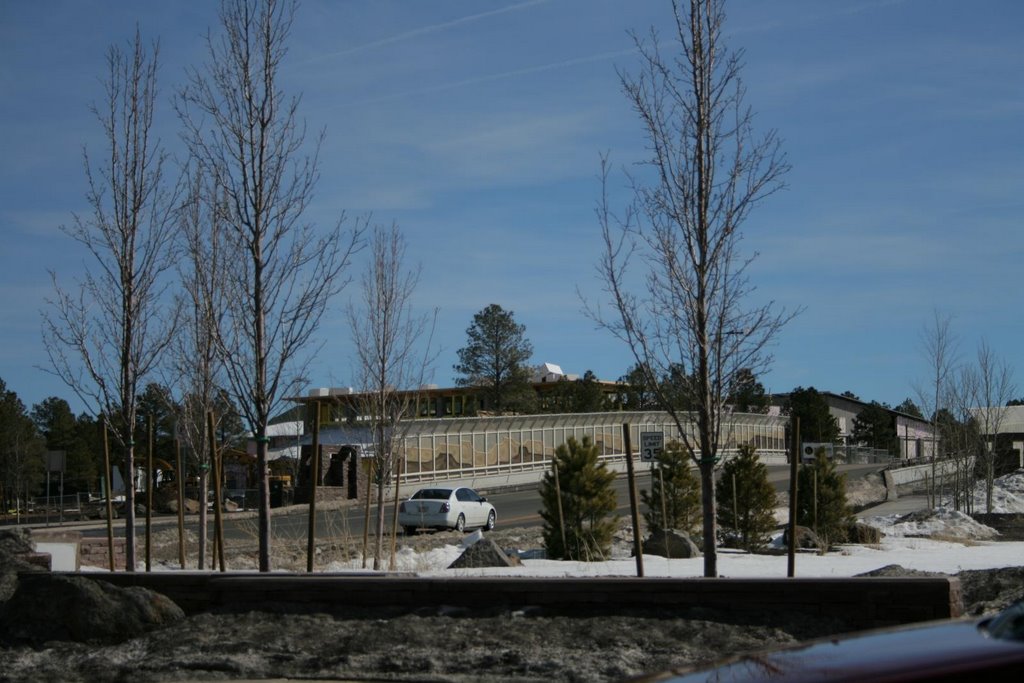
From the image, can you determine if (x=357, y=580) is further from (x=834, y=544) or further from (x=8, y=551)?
(x=834, y=544)

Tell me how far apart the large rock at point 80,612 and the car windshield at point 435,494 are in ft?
77.2

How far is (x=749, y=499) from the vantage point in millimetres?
23109

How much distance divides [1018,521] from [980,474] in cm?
876

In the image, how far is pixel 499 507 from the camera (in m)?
45.7

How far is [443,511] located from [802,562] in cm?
1750

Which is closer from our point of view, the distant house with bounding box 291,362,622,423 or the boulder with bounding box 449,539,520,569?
the boulder with bounding box 449,539,520,569

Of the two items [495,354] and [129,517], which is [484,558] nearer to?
[129,517]

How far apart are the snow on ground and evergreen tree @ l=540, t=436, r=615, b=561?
97 centimetres

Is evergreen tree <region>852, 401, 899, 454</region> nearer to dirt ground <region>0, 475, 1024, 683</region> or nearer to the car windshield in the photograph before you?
the car windshield

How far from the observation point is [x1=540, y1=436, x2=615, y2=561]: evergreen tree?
19.5 m

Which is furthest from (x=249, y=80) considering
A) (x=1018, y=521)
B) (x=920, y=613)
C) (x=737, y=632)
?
(x=1018, y=521)

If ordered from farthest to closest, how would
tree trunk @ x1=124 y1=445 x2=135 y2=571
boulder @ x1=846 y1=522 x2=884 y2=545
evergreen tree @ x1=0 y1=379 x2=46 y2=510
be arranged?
evergreen tree @ x1=0 y1=379 x2=46 y2=510, boulder @ x1=846 y1=522 x2=884 y2=545, tree trunk @ x1=124 y1=445 x2=135 y2=571

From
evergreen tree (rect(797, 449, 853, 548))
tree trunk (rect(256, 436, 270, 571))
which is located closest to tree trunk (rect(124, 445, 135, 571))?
tree trunk (rect(256, 436, 270, 571))

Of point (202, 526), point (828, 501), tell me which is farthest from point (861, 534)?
point (202, 526)
